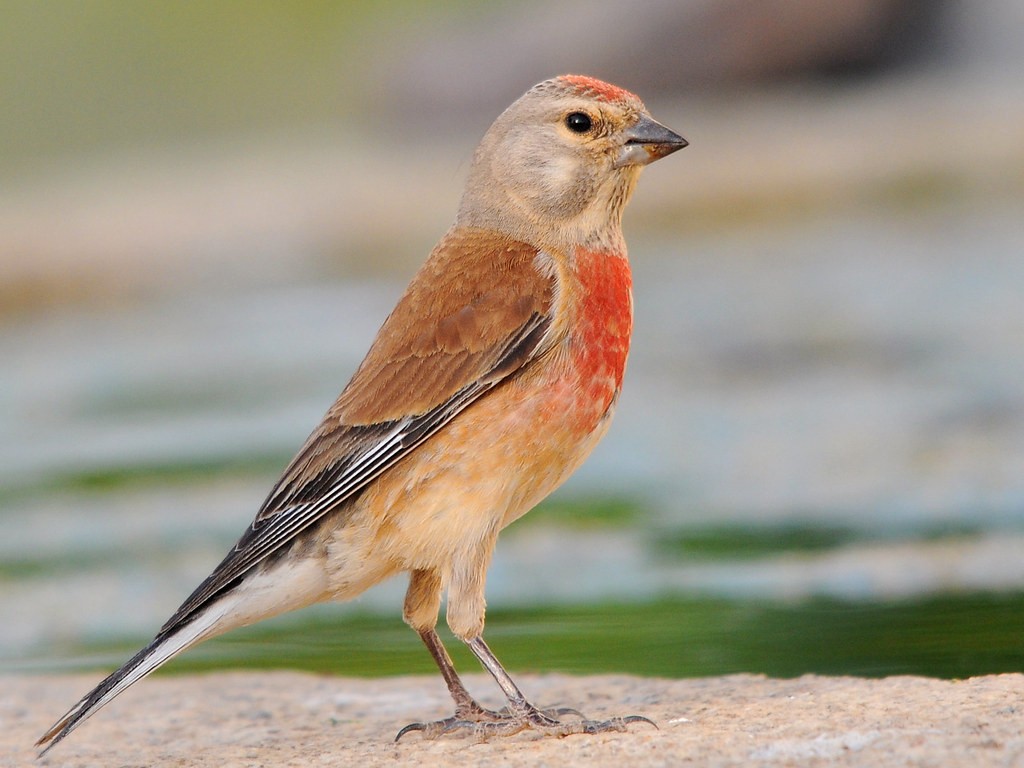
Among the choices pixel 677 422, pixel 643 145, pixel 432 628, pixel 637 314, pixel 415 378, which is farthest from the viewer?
pixel 637 314

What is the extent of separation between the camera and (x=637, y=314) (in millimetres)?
13258

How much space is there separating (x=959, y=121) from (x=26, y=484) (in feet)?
38.1

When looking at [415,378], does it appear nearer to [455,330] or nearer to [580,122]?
[455,330]

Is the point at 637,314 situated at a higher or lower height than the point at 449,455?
higher

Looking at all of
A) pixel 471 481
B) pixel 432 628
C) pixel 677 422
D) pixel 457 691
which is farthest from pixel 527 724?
pixel 677 422

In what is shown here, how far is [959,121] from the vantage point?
60.9 feet

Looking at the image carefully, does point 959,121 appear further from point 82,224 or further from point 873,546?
point 873,546

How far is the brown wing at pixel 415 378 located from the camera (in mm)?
4844

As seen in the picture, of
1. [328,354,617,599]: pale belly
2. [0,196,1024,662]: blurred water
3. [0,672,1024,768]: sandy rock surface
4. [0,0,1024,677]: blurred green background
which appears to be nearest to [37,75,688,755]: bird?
[328,354,617,599]: pale belly

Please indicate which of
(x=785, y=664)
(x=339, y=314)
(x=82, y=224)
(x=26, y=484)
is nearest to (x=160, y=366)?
(x=339, y=314)

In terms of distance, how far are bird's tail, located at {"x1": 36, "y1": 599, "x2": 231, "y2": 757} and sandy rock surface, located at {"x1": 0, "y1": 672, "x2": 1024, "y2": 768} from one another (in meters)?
0.25

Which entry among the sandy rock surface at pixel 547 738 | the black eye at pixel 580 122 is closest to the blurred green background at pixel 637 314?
the sandy rock surface at pixel 547 738

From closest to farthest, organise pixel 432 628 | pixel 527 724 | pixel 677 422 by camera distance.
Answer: pixel 527 724 < pixel 432 628 < pixel 677 422

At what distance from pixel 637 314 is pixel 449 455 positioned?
8.57 metres
